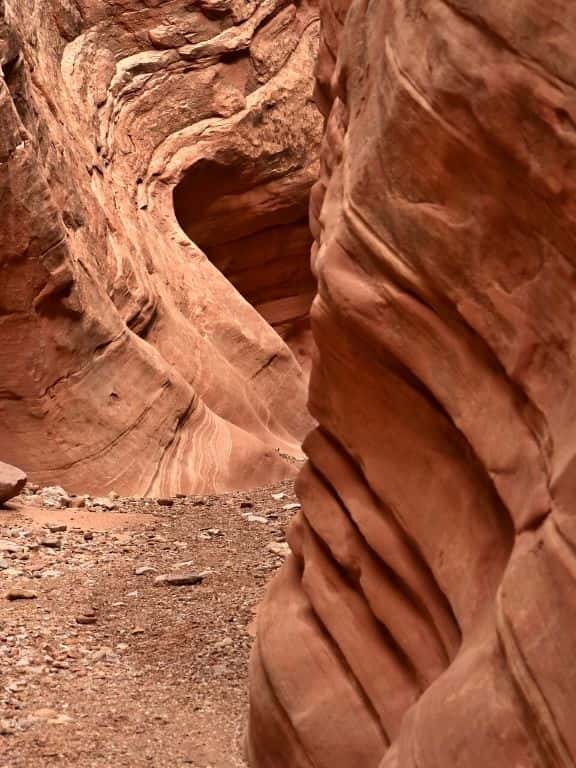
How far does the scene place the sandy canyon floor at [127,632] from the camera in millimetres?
4402

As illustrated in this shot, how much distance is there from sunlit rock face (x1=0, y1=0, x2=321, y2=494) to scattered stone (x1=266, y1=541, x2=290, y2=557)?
2827mm

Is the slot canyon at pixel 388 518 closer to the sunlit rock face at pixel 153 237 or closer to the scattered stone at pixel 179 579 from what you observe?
the scattered stone at pixel 179 579

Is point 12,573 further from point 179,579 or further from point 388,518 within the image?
point 388,518

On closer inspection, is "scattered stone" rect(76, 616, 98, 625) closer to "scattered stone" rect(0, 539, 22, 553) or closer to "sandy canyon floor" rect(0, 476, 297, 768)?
"sandy canyon floor" rect(0, 476, 297, 768)

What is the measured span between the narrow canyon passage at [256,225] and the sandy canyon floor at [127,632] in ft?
24.1

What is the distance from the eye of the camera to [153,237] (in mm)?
13234

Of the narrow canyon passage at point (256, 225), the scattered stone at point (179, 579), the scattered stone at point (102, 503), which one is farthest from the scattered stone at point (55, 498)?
the narrow canyon passage at point (256, 225)

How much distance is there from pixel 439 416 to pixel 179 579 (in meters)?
3.38

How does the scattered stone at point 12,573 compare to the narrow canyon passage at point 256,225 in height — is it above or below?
above

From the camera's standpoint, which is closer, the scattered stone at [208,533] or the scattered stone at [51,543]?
the scattered stone at [51,543]

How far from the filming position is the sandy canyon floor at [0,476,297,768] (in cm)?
440

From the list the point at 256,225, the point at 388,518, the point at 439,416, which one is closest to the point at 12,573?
the point at 388,518

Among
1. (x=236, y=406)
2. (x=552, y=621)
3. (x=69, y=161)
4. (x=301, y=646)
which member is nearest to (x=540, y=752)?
(x=552, y=621)

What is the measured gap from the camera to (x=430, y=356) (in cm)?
332
